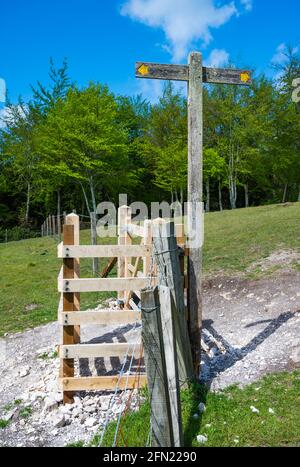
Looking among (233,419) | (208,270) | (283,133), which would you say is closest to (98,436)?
(233,419)

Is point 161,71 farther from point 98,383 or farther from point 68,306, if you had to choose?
point 98,383

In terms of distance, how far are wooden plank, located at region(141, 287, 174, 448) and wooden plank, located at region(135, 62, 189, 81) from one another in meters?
3.06

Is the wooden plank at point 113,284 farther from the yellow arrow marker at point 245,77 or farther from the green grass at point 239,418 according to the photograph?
the yellow arrow marker at point 245,77

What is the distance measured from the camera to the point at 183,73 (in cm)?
518

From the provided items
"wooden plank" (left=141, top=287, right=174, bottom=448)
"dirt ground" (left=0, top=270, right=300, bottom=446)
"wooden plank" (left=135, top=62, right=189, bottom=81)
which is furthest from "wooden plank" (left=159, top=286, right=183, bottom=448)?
"wooden plank" (left=135, top=62, right=189, bottom=81)

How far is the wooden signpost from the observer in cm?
513

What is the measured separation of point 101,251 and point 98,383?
1.67 metres

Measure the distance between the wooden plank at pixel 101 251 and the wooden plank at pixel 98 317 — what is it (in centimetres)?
72

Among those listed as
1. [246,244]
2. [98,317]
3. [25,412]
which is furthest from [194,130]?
[246,244]

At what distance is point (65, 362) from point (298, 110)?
35.2 m

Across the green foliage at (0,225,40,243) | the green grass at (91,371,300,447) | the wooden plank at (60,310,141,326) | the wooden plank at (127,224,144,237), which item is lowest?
the green grass at (91,371,300,447)

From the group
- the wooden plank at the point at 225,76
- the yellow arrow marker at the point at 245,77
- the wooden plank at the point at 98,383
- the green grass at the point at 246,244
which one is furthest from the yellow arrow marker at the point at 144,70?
the green grass at the point at 246,244

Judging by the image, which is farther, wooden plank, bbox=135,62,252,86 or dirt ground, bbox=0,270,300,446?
wooden plank, bbox=135,62,252,86

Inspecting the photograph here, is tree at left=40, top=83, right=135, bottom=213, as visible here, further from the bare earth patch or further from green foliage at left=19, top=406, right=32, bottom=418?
green foliage at left=19, top=406, right=32, bottom=418
